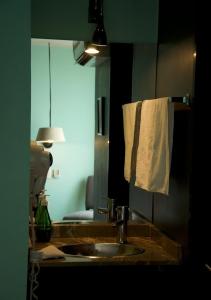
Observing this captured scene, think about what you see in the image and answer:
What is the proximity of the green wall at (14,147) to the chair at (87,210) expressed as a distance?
94 cm

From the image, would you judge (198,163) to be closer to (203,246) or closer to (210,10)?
(203,246)

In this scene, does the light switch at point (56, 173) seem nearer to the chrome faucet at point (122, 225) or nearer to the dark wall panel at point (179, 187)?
the chrome faucet at point (122, 225)

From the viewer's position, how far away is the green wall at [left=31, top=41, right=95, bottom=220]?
2461 millimetres

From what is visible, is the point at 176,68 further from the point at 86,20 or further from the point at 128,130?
the point at 86,20

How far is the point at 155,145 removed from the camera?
225 centimetres

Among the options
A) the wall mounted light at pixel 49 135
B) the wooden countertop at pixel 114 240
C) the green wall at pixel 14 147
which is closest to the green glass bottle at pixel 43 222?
the wooden countertop at pixel 114 240

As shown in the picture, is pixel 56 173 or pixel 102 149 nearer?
pixel 56 173

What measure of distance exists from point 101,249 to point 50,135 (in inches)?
26.1

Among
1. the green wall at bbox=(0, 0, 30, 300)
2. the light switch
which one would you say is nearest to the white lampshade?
the light switch

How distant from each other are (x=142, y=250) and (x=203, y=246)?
372 millimetres

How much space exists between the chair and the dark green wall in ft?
2.58

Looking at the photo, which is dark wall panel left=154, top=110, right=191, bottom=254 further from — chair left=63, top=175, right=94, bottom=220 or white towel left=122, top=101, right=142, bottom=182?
chair left=63, top=175, right=94, bottom=220

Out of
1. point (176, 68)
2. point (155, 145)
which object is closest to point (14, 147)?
point (155, 145)

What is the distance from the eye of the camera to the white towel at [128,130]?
249 centimetres
